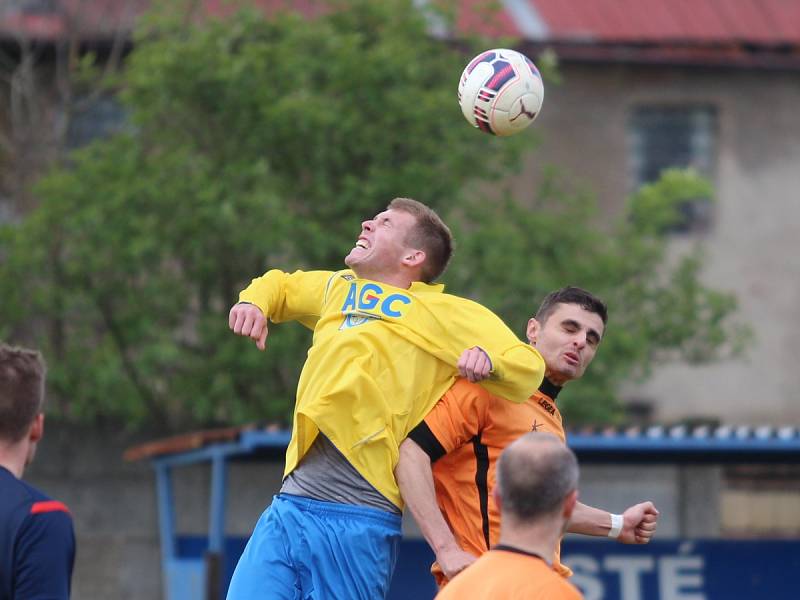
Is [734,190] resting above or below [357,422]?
above

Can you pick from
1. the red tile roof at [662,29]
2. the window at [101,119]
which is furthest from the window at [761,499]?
the window at [101,119]

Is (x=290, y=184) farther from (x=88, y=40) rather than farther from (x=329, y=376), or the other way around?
(x=329, y=376)

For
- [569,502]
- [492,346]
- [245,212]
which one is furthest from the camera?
[245,212]

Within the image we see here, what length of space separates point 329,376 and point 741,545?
9.05 metres

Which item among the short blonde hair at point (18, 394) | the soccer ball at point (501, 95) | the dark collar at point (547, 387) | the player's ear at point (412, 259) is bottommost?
the short blonde hair at point (18, 394)

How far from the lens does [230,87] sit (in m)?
15.3

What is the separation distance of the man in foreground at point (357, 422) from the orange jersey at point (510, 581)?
1350 millimetres

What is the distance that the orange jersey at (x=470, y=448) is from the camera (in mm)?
5676

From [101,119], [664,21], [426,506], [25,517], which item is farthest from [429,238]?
[664,21]

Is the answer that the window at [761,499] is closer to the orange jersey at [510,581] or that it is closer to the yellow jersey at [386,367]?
the yellow jersey at [386,367]

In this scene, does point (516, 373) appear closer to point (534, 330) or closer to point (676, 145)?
point (534, 330)

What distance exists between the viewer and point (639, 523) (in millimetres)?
5684

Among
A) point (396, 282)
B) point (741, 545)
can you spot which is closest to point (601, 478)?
point (741, 545)

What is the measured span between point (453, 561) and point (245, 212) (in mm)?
9997
